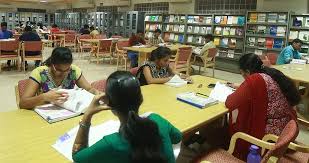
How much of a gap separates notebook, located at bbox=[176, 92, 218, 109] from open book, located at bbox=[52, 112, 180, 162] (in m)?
0.73

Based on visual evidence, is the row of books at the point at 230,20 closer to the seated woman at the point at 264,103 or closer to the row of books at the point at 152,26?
the row of books at the point at 152,26

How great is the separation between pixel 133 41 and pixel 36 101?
18.9 feet

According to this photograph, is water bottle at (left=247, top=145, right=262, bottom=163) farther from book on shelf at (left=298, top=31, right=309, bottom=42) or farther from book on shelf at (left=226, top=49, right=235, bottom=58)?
book on shelf at (left=226, top=49, right=235, bottom=58)

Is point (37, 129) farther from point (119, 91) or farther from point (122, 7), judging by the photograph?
point (122, 7)

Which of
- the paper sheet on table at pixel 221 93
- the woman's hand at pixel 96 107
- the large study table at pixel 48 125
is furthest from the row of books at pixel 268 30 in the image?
the woman's hand at pixel 96 107

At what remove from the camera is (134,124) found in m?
1.01

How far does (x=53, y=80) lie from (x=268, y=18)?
645cm

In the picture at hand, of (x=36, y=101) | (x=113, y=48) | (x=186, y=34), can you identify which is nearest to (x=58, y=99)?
(x=36, y=101)

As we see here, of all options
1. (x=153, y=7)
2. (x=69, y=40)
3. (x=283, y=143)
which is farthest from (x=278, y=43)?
(x=69, y=40)

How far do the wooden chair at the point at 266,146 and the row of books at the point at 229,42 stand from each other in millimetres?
6538

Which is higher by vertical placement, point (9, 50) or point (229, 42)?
point (229, 42)

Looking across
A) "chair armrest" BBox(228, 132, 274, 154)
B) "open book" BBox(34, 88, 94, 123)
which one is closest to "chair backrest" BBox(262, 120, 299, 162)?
"chair armrest" BBox(228, 132, 274, 154)

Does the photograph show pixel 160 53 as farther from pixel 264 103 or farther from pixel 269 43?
pixel 269 43

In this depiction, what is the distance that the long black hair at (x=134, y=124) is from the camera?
1.01m
